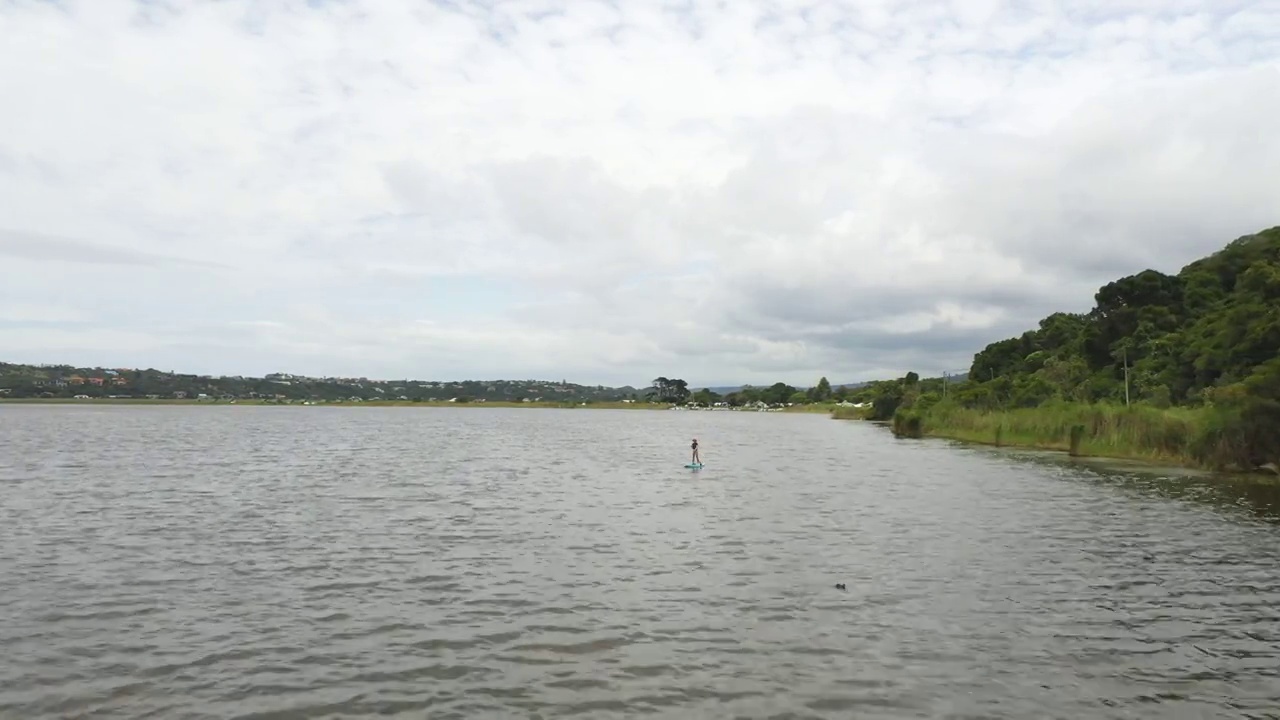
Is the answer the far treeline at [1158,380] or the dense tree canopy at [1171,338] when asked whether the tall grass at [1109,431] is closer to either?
the far treeline at [1158,380]

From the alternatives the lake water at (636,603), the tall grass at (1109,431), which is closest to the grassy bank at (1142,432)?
the tall grass at (1109,431)

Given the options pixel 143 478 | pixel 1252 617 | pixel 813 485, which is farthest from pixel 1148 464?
pixel 143 478

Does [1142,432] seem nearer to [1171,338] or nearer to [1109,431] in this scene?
[1109,431]

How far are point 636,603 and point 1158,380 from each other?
78.8 meters

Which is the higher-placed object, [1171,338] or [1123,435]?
[1171,338]

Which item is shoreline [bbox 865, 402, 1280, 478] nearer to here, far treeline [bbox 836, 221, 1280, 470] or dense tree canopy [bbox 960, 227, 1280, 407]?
far treeline [bbox 836, 221, 1280, 470]

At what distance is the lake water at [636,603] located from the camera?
1284 centimetres

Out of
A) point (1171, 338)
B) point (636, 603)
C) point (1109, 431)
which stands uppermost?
point (1171, 338)

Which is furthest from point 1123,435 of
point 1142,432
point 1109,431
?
point 1142,432

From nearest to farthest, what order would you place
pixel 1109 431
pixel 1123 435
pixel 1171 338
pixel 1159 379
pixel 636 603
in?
pixel 636 603
pixel 1123 435
pixel 1109 431
pixel 1159 379
pixel 1171 338

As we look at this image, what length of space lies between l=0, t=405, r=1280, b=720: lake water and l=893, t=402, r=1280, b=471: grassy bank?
811 cm

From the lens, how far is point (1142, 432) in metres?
55.2

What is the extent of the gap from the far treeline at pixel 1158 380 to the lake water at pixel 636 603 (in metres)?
9.58

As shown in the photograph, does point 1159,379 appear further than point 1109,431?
Yes
